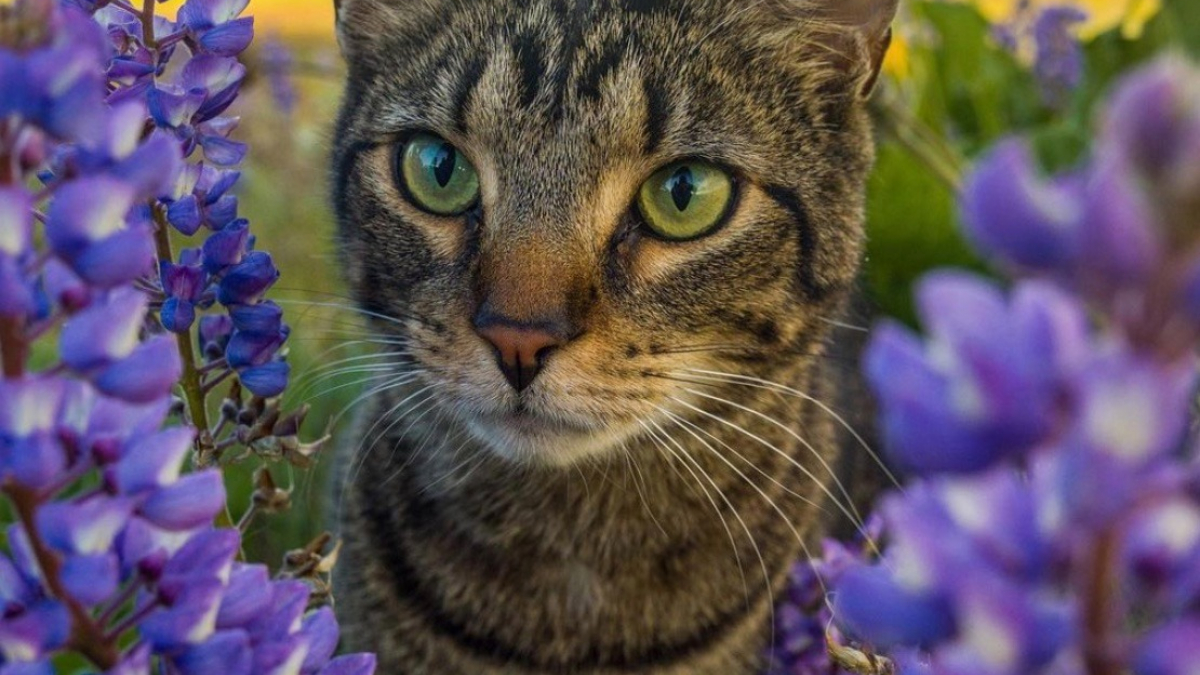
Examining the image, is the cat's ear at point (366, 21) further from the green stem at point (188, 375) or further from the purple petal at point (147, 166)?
the purple petal at point (147, 166)

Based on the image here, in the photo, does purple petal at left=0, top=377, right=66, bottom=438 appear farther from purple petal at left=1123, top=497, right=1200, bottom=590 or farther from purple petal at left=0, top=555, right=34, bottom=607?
purple petal at left=1123, top=497, right=1200, bottom=590

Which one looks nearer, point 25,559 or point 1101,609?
point 1101,609

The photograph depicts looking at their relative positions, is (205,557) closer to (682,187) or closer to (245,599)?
(245,599)

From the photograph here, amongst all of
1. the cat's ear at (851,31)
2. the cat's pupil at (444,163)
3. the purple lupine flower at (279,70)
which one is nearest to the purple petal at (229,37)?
the cat's pupil at (444,163)

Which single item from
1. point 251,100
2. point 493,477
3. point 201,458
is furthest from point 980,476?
point 251,100

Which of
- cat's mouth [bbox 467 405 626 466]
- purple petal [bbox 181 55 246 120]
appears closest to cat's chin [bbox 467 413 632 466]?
cat's mouth [bbox 467 405 626 466]

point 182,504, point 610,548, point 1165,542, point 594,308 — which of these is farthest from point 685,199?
point 1165,542
